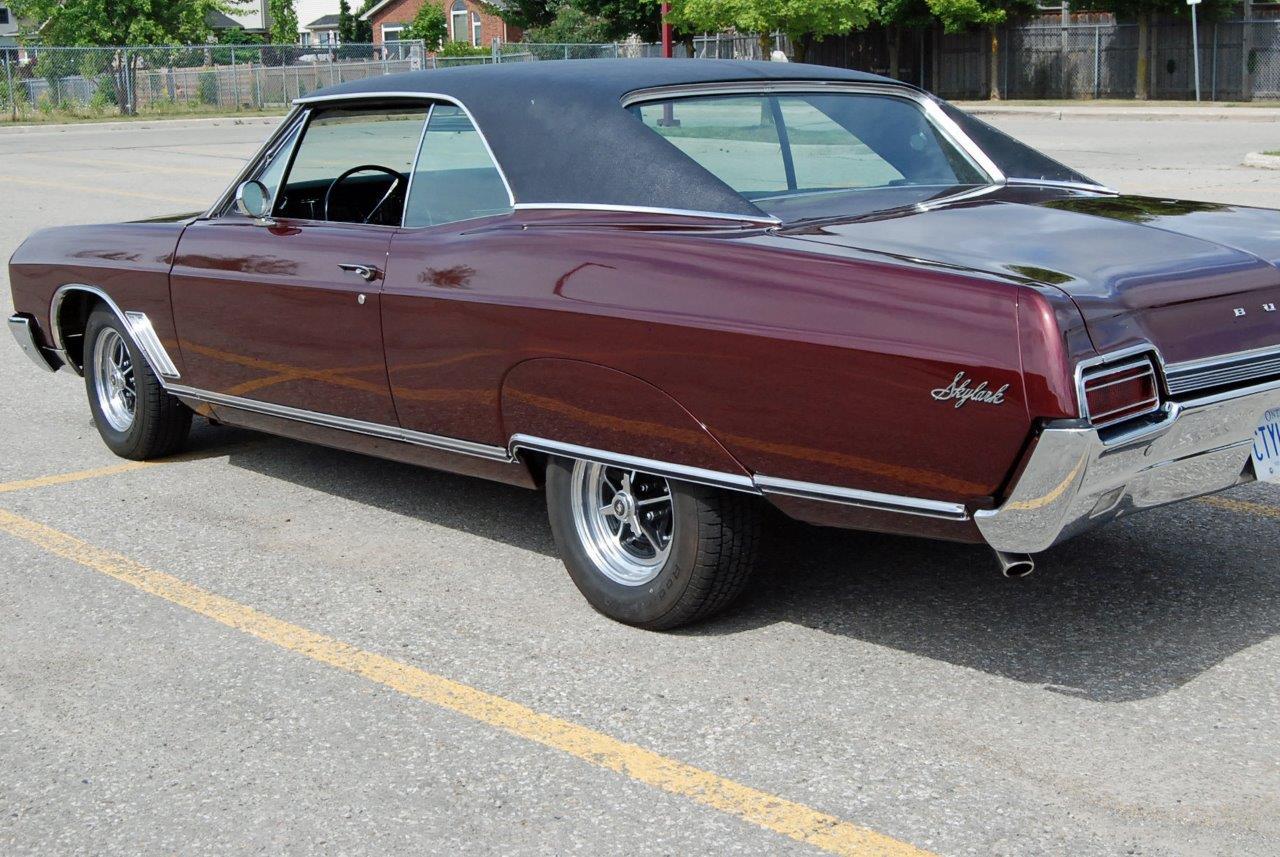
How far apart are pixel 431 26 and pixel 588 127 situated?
66.3 meters

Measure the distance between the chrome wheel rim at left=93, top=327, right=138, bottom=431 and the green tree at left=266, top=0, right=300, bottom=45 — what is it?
3070 inches

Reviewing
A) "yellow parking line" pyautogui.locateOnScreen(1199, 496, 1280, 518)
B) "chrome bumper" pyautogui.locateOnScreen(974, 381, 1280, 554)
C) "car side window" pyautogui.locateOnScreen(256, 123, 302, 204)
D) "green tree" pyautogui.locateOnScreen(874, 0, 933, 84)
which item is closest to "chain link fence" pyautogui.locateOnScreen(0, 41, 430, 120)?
"green tree" pyautogui.locateOnScreen(874, 0, 933, 84)

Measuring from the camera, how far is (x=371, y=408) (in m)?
4.87

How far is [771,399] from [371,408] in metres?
1.68

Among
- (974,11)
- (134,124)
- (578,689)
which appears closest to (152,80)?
(134,124)

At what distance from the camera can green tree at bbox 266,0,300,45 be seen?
8050 centimetres

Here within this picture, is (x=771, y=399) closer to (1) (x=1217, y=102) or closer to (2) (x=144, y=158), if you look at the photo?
(2) (x=144, y=158)

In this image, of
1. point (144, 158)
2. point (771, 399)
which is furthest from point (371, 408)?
point (144, 158)

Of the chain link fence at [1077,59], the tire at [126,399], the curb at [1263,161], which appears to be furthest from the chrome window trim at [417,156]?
the chain link fence at [1077,59]

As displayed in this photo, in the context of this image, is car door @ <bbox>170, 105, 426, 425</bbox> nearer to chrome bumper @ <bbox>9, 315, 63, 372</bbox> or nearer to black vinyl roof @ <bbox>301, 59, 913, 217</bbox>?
black vinyl roof @ <bbox>301, 59, 913, 217</bbox>

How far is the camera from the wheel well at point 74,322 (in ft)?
20.7

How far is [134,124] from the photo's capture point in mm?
37156

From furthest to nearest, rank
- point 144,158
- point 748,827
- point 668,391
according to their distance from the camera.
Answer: point 144,158, point 668,391, point 748,827

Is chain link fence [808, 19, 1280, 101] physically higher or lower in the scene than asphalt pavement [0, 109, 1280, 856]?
higher
